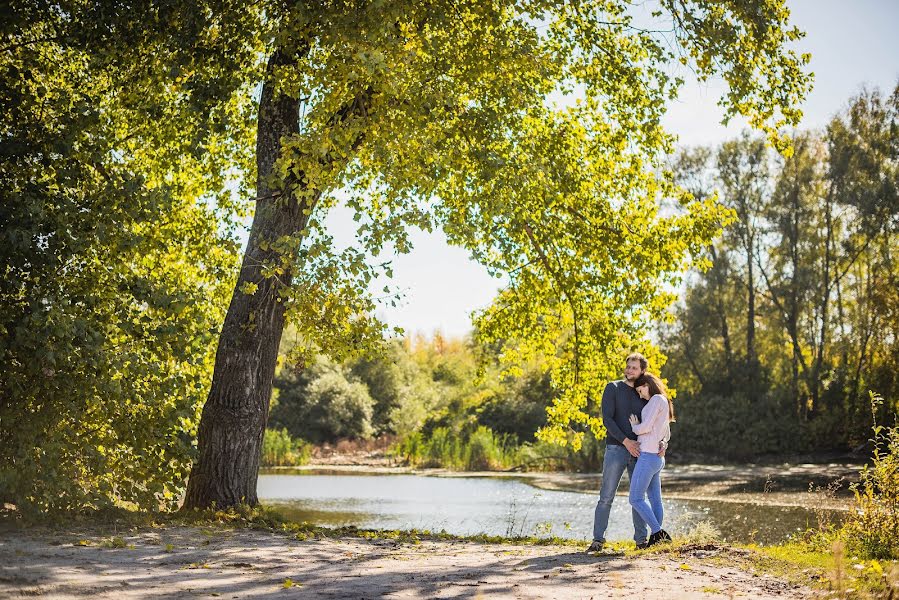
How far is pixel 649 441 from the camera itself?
8609mm

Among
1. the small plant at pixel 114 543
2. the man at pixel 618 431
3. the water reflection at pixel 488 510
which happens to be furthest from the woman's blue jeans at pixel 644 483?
the small plant at pixel 114 543

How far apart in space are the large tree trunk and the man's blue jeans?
4246 mm

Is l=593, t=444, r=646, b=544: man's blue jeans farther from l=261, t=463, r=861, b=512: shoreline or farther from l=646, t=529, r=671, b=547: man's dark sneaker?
l=261, t=463, r=861, b=512: shoreline

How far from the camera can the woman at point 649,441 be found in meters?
8.52

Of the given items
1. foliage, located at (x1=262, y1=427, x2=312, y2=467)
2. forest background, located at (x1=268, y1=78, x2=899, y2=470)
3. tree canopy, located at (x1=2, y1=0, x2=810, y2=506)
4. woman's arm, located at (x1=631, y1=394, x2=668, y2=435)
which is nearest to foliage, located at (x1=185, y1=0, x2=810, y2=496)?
tree canopy, located at (x1=2, y1=0, x2=810, y2=506)

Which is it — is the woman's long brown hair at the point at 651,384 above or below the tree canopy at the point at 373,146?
below

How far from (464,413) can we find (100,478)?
26.3 m

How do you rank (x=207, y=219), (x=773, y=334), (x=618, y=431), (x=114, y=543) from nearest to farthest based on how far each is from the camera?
(x=114, y=543)
(x=618, y=431)
(x=207, y=219)
(x=773, y=334)

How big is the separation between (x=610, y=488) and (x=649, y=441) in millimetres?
640

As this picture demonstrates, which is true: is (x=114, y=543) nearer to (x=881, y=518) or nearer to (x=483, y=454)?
(x=881, y=518)

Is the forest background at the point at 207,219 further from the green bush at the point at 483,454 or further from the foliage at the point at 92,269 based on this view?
the green bush at the point at 483,454

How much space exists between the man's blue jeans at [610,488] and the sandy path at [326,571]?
390 mm

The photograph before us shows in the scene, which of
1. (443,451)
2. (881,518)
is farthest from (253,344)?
(443,451)

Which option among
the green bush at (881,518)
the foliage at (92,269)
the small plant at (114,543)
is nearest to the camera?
the small plant at (114,543)
